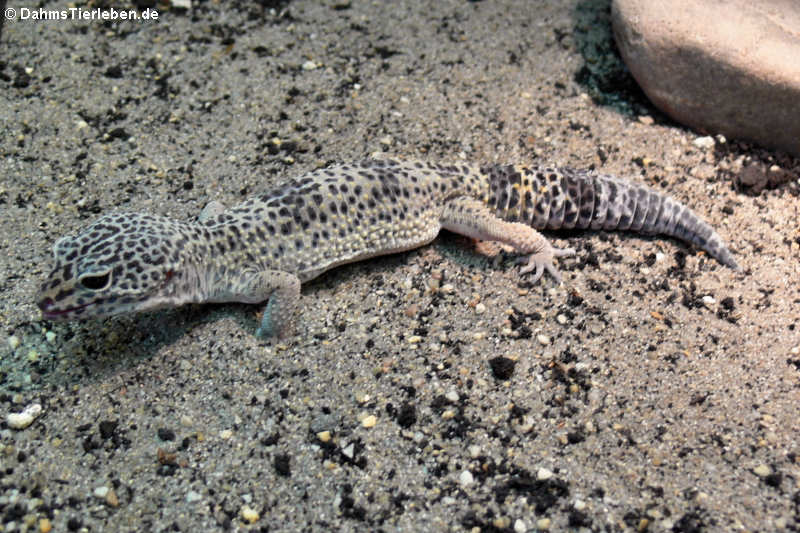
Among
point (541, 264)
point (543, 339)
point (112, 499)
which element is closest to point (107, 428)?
point (112, 499)

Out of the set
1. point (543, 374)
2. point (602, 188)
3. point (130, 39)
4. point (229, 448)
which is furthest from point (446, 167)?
point (130, 39)

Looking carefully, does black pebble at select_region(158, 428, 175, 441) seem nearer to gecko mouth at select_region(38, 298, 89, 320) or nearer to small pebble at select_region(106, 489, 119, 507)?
small pebble at select_region(106, 489, 119, 507)

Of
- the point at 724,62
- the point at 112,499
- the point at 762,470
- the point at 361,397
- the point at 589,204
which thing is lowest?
the point at 112,499

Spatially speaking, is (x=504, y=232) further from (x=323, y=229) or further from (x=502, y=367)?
(x=323, y=229)

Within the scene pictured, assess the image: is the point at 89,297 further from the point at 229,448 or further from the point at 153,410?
the point at 229,448

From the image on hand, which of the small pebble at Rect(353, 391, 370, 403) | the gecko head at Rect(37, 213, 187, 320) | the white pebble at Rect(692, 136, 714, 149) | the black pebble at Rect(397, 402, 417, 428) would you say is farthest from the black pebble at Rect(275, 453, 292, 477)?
Result: the white pebble at Rect(692, 136, 714, 149)

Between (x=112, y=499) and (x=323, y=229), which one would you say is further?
(x=323, y=229)
